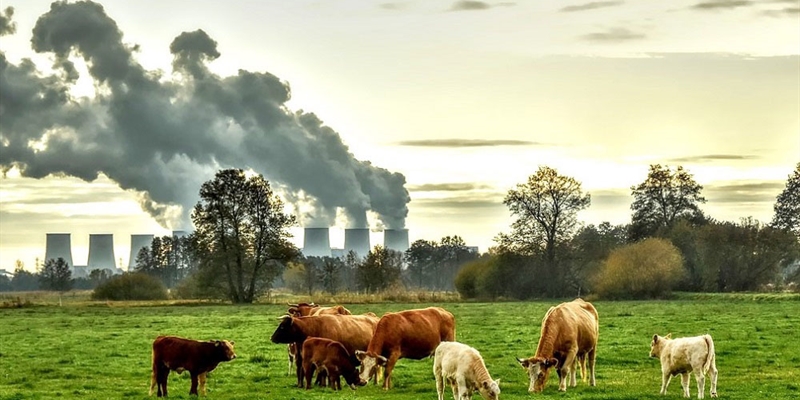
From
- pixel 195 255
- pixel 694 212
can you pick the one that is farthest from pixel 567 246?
pixel 195 255

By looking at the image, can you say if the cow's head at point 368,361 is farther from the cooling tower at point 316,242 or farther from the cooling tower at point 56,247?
the cooling tower at point 56,247

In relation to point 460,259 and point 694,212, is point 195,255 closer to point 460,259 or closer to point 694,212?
point 694,212

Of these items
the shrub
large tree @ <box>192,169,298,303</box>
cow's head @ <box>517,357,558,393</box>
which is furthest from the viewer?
large tree @ <box>192,169,298,303</box>

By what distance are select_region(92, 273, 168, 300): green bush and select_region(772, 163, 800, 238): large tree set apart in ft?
195

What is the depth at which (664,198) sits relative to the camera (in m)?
98.3

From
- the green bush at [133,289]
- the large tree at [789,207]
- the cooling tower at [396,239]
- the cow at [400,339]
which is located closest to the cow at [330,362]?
the cow at [400,339]

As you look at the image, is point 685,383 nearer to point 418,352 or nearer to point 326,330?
point 418,352

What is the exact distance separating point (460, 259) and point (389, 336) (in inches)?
5223

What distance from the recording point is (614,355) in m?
30.4

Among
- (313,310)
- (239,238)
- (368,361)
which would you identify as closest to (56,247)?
(239,238)

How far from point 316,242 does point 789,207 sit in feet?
253

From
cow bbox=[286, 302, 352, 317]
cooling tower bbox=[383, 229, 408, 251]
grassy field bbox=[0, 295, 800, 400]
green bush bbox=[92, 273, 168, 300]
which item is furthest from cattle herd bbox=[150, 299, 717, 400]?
cooling tower bbox=[383, 229, 408, 251]

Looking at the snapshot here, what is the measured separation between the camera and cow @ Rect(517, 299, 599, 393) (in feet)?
69.1

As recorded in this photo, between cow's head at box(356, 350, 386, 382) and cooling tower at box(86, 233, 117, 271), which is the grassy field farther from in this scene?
cooling tower at box(86, 233, 117, 271)
